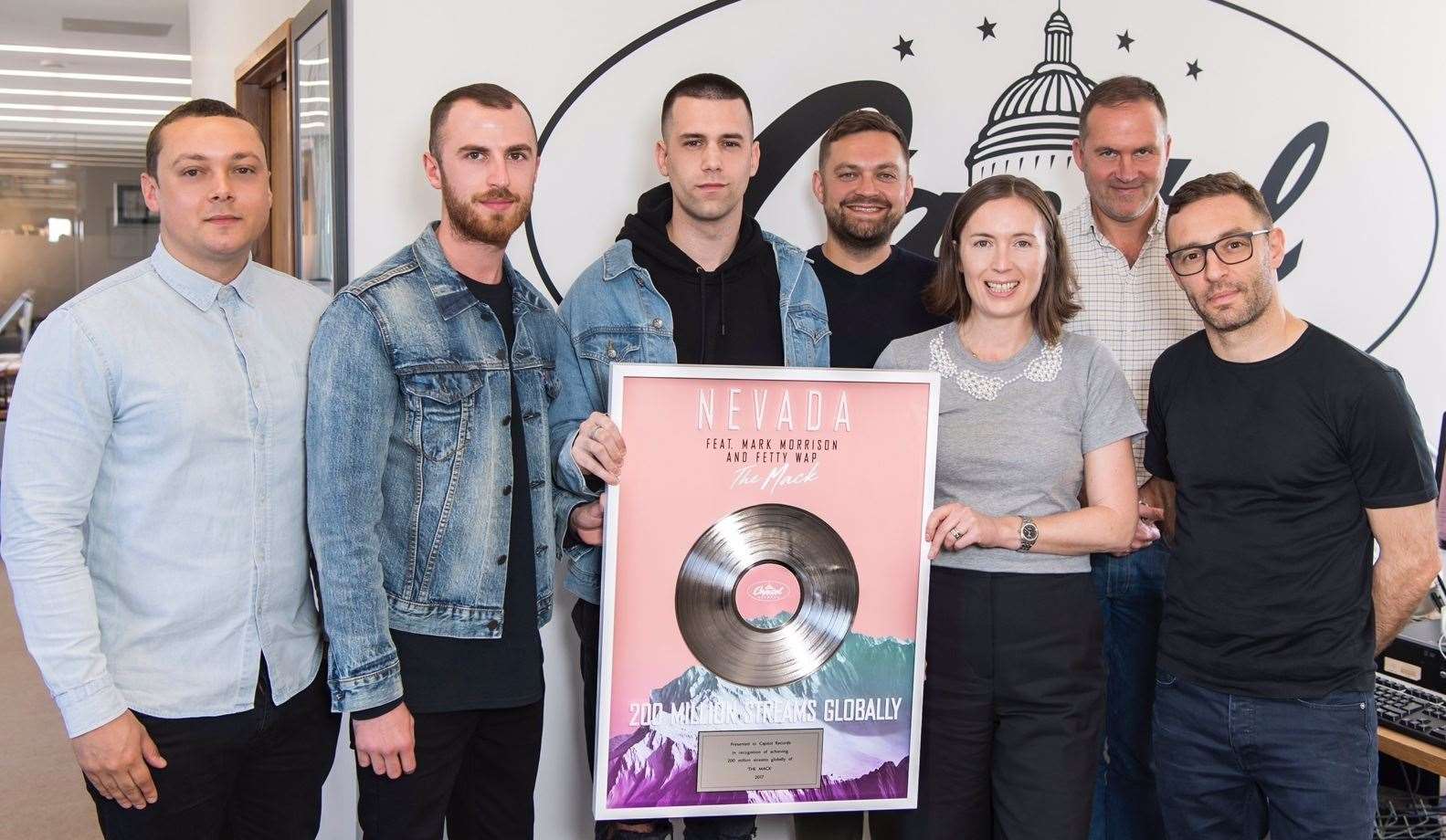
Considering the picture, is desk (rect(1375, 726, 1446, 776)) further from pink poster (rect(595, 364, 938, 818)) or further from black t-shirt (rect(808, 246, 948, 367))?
black t-shirt (rect(808, 246, 948, 367))

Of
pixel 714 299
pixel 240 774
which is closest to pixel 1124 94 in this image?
pixel 714 299

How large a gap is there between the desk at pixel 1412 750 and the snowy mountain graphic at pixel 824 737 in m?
1.06

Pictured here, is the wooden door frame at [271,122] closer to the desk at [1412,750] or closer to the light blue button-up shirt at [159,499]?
the light blue button-up shirt at [159,499]

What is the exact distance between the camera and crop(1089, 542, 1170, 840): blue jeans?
102 inches

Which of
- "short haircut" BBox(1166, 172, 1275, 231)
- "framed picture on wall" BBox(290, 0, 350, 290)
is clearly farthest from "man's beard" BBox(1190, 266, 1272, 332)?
"framed picture on wall" BBox(290, 0, 350, 290)

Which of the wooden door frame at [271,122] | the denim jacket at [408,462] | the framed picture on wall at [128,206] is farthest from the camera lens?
the framed picture on wall at [128,206]

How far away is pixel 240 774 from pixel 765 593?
3.06 feet

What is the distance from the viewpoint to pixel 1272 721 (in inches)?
77.2

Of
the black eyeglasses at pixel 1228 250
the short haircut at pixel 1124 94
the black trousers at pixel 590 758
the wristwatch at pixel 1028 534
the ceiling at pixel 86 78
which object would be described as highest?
the ceiling at pixel 86 78

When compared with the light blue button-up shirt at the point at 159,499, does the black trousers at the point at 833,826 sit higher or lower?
lower

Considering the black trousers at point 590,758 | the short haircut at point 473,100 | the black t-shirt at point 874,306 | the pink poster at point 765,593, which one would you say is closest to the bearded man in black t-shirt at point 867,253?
the black t-shirt at point 874,306

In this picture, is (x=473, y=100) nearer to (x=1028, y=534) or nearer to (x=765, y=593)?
(x=765, y=593)

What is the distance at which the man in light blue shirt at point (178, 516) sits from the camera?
5.38 feet

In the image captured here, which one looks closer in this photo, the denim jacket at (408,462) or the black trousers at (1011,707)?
the denim jacket at (408,462)
